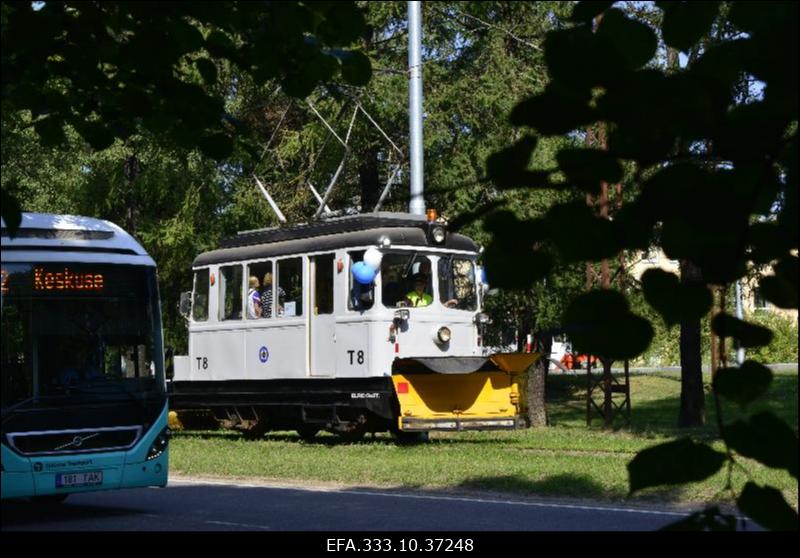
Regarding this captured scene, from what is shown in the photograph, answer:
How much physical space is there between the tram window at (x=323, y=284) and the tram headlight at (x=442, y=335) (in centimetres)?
180

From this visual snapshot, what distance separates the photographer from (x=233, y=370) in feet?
87.5

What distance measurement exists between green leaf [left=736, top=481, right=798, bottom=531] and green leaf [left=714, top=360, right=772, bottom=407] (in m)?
0.19

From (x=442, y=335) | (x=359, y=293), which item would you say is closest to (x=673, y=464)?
(x=359, y=293)

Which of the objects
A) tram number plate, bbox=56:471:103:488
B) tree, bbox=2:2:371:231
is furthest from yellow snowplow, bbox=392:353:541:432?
tree, bbox=2:2:371:231

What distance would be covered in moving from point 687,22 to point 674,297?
0.59 meters

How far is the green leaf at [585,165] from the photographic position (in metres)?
2.94

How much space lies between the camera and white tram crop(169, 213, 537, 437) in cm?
2362

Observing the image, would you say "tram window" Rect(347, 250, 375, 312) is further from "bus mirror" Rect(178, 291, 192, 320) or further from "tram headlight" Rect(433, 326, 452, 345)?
"bus mirror" Rect(178, 291, 192, 320)

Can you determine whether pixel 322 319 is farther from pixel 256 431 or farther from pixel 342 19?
pixel 342 19

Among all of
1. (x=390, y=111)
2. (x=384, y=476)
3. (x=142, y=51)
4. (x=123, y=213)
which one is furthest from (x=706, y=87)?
(x=123, y=213)

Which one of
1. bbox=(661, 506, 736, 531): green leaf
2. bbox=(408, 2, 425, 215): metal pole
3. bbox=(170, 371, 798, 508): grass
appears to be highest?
bbox=(408, 2, 425, 215): metal pole

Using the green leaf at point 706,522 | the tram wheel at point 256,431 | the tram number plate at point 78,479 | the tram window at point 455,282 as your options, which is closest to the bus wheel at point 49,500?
the tram number plate at point 78,479

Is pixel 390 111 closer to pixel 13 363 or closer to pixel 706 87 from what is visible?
pixel 13 363
